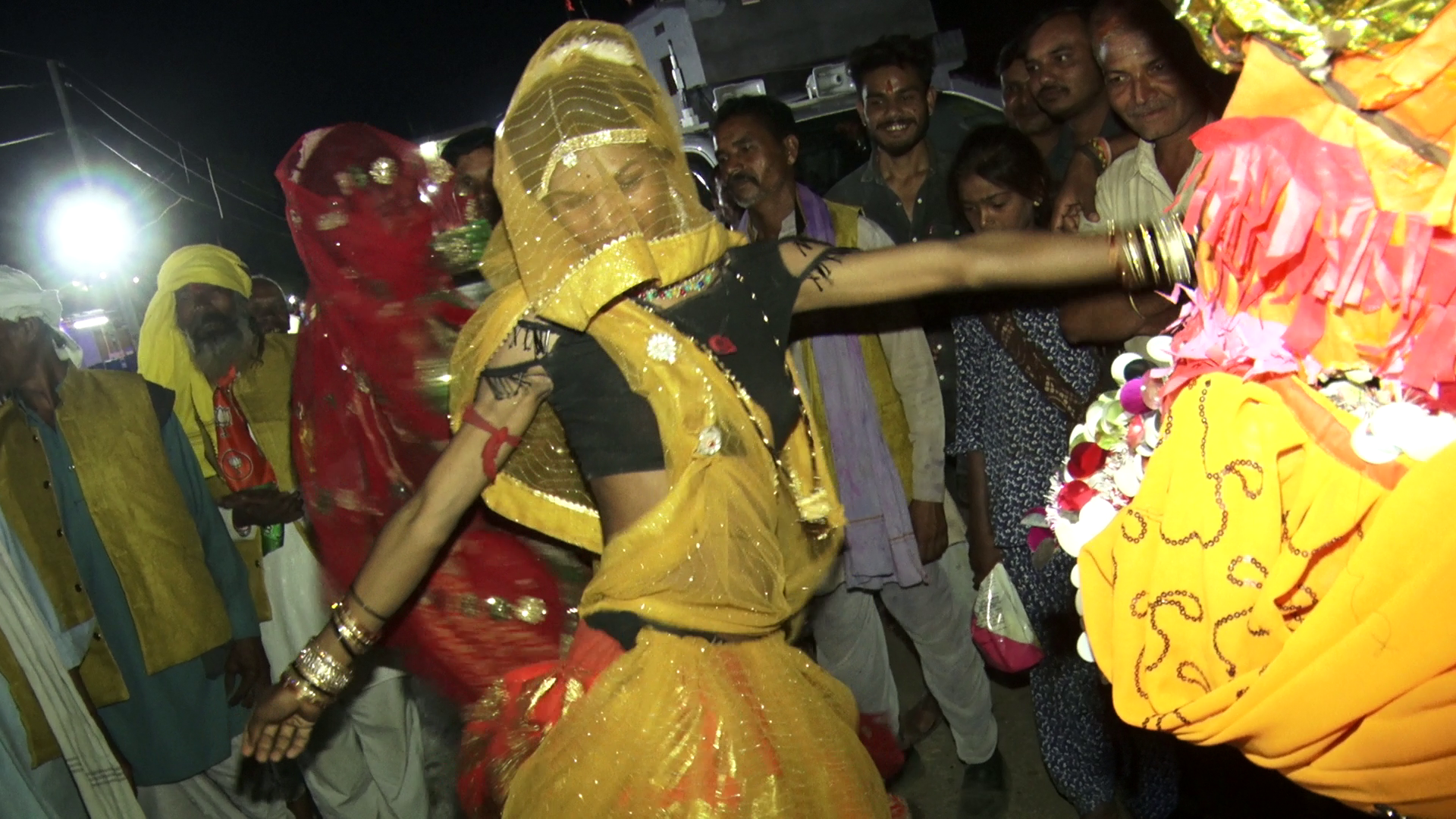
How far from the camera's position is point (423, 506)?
7.52 ft

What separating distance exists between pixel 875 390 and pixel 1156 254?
1854 millimetres

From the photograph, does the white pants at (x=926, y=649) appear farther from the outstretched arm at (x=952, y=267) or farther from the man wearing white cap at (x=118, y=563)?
the man wearing white cap at (x=118, y=563)

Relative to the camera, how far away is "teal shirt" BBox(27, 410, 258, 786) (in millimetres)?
3717

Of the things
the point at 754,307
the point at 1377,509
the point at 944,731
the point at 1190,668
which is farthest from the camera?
the point at 944,731

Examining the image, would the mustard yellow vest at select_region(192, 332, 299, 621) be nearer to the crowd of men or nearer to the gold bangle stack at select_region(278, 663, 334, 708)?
the crowd of men

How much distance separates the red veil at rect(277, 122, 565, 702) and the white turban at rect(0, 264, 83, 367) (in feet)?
5.02

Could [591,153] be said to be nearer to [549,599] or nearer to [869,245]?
[549,599]

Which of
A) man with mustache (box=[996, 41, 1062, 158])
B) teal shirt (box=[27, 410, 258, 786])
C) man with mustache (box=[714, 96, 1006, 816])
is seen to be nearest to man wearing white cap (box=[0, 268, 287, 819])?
teal shirt (box=[27, 410, 258, 786])

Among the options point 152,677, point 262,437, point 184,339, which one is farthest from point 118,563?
point 184,339

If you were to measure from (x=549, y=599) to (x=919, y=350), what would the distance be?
1585 millimetres

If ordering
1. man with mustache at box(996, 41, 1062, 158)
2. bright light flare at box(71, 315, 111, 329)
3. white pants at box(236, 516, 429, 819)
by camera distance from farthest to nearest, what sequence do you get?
bright light flare at box(71, 315, 111, 329), man with mustache at box(996, 41, 1062, 158), white pants at box(236, 516, 429, 819)

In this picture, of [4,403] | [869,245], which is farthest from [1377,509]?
[4,403]

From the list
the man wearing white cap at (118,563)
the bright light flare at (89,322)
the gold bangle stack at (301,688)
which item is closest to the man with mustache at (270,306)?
the man wearing white cap at (118,563)

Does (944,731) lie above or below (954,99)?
below
